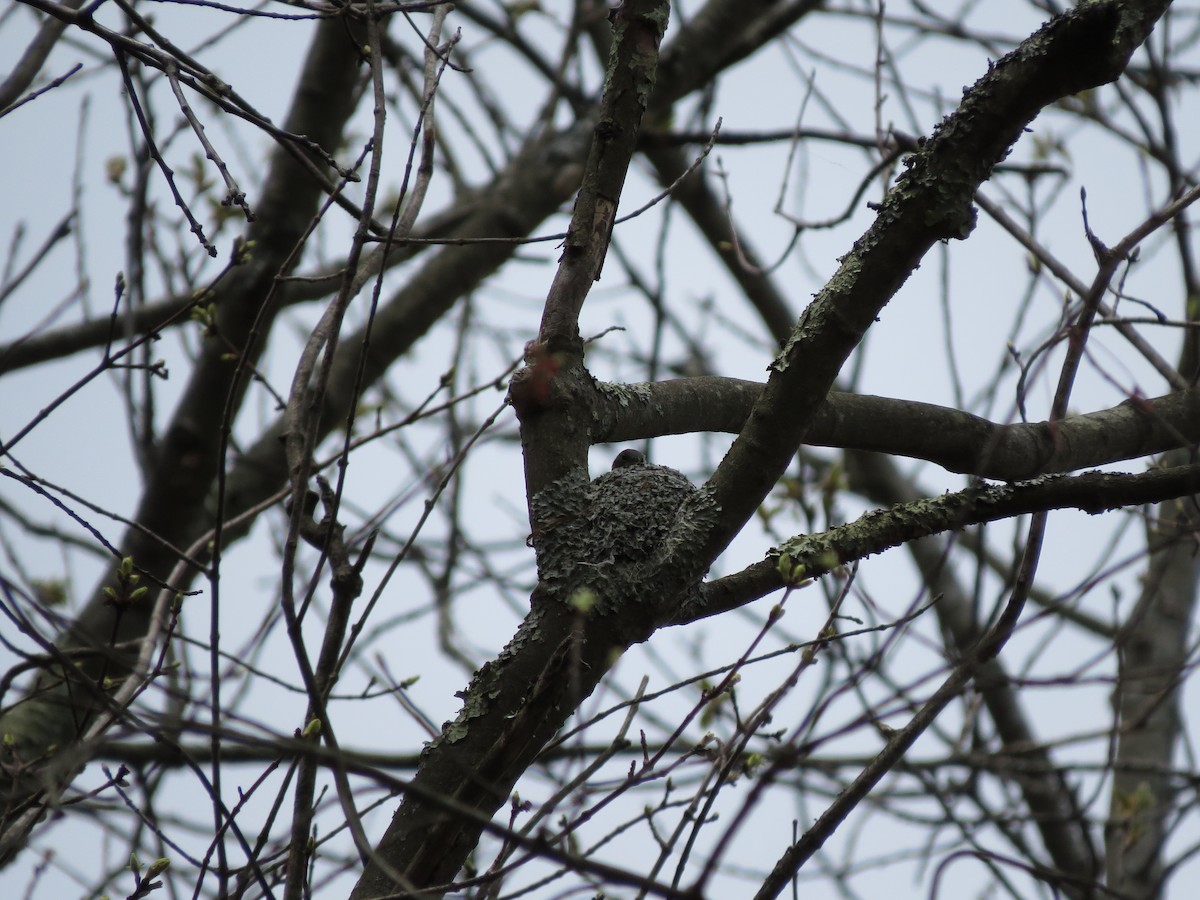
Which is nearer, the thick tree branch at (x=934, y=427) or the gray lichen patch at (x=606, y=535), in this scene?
the gray lichen patch at (x=606, y=535)

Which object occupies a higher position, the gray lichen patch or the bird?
the bird

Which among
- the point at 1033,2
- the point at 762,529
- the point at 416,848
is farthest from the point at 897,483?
the point at 416,848

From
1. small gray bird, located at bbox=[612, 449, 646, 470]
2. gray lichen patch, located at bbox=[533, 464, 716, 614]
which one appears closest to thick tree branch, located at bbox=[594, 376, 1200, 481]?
gray lichen patch, located at bbox=[533, 464, 716, 614]

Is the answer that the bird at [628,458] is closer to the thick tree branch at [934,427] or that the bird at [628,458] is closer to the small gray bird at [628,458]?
the small gray bird at [628,458]

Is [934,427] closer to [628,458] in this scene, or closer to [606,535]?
[606,535]

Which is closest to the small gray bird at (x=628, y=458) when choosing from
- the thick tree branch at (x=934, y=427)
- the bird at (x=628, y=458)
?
the bird at (x=628, y=458)

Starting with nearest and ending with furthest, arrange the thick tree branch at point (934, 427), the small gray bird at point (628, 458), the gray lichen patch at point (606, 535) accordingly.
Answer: the gray lichen patch at point (606, 535), the thick tree branch at point (934, 427), the small gray bird at point (628, 458)

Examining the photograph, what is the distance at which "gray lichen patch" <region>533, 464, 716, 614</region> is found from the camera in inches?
64.5

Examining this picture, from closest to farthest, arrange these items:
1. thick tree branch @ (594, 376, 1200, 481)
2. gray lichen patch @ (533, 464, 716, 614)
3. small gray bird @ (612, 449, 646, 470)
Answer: gray lichen patch @ (533, 464, 716, 614) → thick tree branch @ (594, 376, 1200, 481) → small gray bird @ (612, 449, 646, 470)

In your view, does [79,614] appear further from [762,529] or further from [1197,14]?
[1197,14]

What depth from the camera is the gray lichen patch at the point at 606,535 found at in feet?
5.38

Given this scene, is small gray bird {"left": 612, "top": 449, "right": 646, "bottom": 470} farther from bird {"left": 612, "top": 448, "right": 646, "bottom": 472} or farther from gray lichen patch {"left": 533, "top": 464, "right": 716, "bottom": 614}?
gray lichen patch {"left": 533, "top": 464, "right": 716, "bottom": 614}

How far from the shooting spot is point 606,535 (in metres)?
1.71

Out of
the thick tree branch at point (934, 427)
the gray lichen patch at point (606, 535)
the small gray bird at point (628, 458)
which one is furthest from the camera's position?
the small gray bird at point (628, 458)
